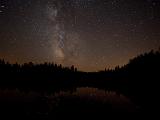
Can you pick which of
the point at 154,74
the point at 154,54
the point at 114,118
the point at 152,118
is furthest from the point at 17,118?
the point at 154,54

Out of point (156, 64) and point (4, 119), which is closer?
point (4, 119)

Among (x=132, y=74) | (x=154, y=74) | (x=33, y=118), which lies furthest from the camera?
(x=132, y=74)

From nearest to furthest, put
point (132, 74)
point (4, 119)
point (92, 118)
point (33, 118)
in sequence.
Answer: point (4, 119) → point (33, 118) → point (92, 118) → point (132, 74)

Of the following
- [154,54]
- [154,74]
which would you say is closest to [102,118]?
[154,74]

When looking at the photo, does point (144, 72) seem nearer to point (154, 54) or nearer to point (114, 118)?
point (154, 54)

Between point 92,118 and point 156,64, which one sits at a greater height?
point 156,64

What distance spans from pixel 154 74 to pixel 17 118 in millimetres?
89770

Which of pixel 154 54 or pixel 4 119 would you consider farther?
pixel 154 54

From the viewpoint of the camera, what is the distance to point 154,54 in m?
121

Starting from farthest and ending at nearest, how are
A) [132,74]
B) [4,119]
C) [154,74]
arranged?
1. [132,74]
2. [154,74]
3. [4,119]

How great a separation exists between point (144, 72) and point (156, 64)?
362 inches

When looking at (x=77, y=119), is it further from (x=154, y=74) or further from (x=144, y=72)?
(x=144, y=72)

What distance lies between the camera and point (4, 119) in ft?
69.6

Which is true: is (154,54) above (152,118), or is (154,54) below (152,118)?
above
